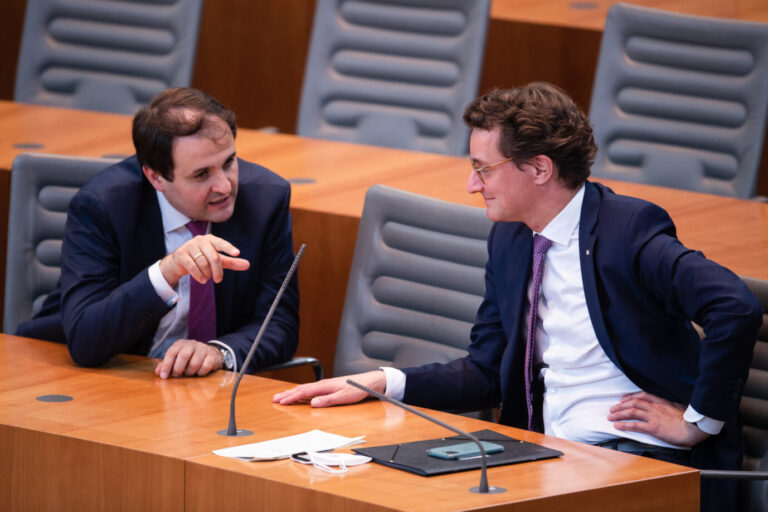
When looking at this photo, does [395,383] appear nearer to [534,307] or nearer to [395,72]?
[534,307]

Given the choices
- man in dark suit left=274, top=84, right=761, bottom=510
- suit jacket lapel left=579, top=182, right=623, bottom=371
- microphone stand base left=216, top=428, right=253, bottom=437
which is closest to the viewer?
microphone stand base left=216, top=428, right=253, bottom=437

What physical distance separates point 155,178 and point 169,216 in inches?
3.9

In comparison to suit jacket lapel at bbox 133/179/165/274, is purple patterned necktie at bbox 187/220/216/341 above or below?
below

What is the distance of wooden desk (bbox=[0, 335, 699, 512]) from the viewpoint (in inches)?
68.9

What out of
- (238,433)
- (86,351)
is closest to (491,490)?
(238,433)

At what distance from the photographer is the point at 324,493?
5.65 feet

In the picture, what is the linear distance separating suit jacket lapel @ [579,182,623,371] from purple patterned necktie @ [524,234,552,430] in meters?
0.09

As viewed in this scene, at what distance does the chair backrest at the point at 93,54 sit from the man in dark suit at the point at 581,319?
7.27ft

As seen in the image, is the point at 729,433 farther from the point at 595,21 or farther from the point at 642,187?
the point at 595,21

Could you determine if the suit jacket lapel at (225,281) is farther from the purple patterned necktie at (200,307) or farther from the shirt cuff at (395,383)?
the shirt cuff at (395,383)

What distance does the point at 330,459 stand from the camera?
1.86 metres

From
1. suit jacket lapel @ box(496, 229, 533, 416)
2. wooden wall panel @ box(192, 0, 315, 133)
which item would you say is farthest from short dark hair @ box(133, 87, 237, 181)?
wooden wall panel @ box(192, 0, 315, 133)

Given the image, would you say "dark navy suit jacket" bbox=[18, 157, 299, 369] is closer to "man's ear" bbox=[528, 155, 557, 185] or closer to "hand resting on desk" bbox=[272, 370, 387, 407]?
"hand resting on desk" bbox=[272, 370, 387, 407]

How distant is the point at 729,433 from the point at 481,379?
0.51 meters
